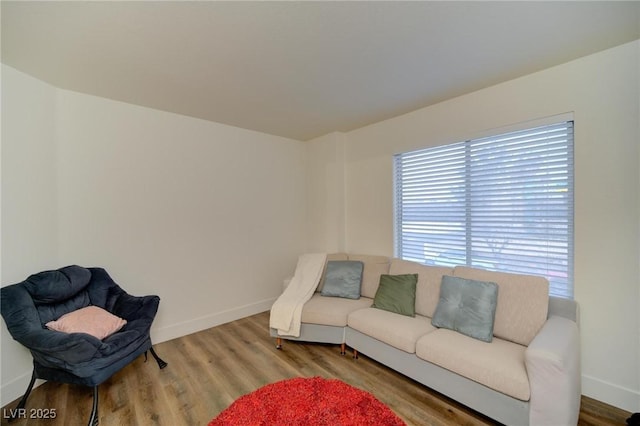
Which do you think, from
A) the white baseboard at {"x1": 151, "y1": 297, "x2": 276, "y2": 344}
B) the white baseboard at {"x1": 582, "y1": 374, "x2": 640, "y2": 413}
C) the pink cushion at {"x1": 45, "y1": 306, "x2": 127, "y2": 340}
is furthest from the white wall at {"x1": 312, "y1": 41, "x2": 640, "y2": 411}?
the pink cushion at {"x1": 45, "y1": 306, "x2": 127, "y2": 340}

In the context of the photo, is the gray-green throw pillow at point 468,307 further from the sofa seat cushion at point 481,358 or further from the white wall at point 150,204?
the white wall at point 150,204

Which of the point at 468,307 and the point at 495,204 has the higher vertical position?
the point at 495,204

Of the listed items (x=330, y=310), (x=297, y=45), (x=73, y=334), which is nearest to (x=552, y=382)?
(x=330, y=310)

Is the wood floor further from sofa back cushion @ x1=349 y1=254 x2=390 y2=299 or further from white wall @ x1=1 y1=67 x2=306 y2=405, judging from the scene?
sofa back cushion @ x1=349 y1=254 x2=390 y2=299

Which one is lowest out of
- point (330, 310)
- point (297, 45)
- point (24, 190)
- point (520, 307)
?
point (330, 310)

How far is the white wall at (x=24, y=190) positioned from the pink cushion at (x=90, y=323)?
0.51m

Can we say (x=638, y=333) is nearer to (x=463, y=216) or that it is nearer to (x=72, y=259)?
(x=463, y=216)

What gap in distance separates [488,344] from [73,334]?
2.98 metres

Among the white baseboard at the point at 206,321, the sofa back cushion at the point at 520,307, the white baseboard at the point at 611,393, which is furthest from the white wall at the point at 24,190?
the white baseboard at the point at 611,393

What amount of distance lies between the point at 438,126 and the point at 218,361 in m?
3.39

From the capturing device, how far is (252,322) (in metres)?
3.62

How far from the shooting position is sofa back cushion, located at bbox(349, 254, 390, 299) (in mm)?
3139

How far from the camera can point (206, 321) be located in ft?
11.2

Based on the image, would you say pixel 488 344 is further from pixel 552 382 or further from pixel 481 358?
pixel 552 382
